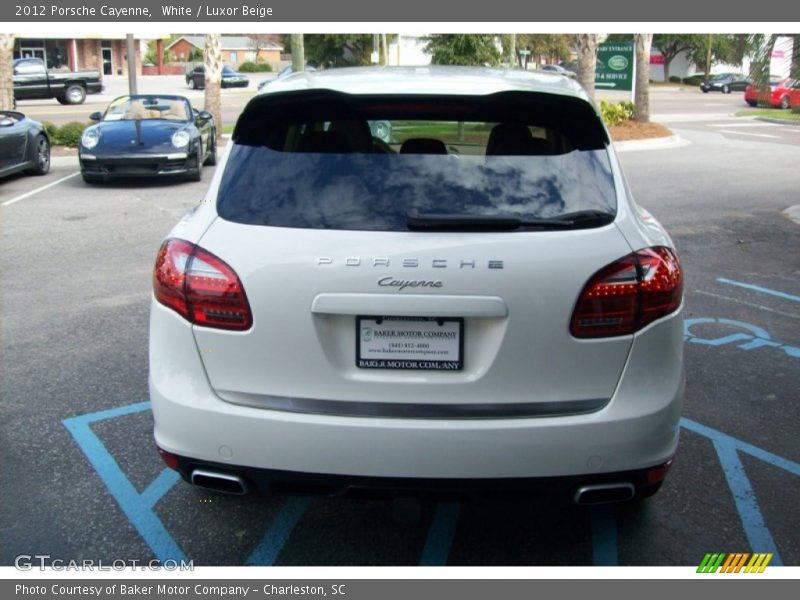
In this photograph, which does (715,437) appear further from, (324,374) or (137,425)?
(137,425)

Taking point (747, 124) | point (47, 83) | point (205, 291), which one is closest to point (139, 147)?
point (205, 291)

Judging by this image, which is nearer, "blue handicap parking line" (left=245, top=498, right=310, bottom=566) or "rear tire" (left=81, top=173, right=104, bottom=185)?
"blue handicap parking line" (left=245, top=498, right=310, bottom=566)

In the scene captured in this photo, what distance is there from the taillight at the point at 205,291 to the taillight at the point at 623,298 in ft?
3.72

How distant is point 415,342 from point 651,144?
70.1ft

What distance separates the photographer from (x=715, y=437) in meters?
4.72

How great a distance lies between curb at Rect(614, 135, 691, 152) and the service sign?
18.3 feet

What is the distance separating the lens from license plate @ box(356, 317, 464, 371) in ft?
9.58

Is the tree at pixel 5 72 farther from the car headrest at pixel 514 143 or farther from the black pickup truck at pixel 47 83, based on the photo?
the black pickup truck at pixel 47 83

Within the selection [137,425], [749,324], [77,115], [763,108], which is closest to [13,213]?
[137,425]

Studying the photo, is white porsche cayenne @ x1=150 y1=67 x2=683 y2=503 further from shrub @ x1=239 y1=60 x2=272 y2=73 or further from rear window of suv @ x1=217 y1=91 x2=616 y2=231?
shrub @ x1=239 y1=60 x2=272 y2=73

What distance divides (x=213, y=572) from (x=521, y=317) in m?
1.56

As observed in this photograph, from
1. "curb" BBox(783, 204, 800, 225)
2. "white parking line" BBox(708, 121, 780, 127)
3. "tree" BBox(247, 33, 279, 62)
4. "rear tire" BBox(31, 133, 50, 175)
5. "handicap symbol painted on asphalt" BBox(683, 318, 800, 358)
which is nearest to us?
"handicap symbol painted on asphalt" BBox(683, 318, 800, 358)

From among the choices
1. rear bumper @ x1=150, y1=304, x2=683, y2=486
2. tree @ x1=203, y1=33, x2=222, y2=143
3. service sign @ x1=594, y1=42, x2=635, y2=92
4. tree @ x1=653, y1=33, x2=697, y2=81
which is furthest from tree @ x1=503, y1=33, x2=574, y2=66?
rear bumper @ x1=150, y1=304, x2=683, y2=486

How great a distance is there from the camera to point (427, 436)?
9.52 ft
